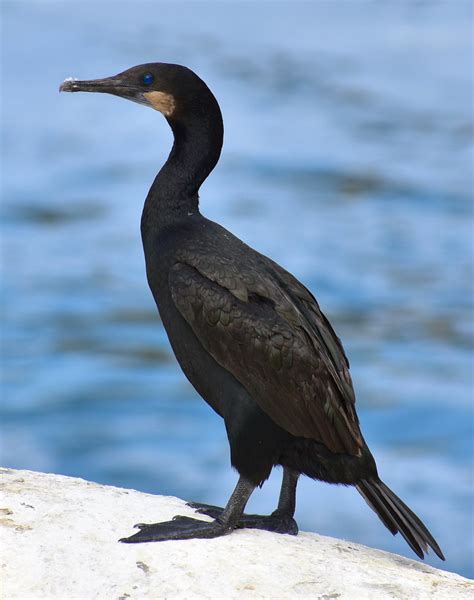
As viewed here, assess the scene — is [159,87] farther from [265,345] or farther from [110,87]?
[265,345]

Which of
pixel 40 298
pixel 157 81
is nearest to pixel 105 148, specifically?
pixel 40 298

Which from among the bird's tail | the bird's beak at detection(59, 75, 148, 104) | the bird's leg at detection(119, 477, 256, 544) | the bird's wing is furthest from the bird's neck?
the bird's tail

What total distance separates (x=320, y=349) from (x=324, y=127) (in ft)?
63.1

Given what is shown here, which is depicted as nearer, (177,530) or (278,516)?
(177,530)

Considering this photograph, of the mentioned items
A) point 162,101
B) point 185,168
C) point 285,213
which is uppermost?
point 285,213

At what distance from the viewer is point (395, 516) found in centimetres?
555

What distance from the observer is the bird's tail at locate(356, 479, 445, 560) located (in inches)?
217

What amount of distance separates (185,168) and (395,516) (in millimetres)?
1737

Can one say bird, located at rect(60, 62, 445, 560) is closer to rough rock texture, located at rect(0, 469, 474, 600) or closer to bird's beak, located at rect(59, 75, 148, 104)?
rough rock texture, located at rect(0, 469, 474, 600)

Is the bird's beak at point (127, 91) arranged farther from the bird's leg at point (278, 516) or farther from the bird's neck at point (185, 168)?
the bird's leg at point (278, 516)

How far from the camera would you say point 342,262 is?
58.9 ft

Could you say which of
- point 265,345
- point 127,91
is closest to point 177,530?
point 265,345

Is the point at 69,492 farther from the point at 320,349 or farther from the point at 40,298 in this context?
the point at 40,298

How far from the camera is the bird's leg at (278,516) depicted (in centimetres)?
558
